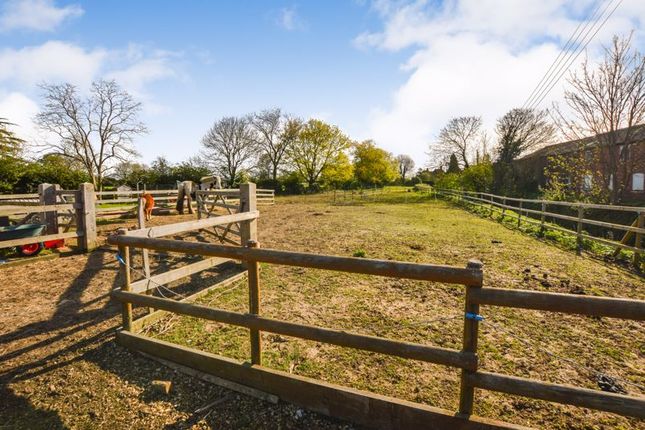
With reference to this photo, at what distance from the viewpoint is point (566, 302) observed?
199 cm

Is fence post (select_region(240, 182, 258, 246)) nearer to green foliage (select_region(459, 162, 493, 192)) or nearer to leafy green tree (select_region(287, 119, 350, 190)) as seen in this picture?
green foliage (select_region(459, 162, 493, 192))

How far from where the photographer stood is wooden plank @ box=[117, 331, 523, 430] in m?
2.27

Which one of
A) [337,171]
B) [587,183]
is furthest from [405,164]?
[587,183]

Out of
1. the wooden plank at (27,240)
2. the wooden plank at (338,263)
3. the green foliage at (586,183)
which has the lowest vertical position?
the wooden plank at (27,240)

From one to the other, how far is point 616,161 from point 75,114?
42020 mm

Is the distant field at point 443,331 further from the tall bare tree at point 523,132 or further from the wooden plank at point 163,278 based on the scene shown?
the tall bare tree at point 523,132

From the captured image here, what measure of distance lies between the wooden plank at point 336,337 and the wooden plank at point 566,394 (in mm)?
153

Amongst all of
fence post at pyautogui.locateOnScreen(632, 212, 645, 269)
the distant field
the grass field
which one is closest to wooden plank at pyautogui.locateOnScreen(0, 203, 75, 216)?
the grass field

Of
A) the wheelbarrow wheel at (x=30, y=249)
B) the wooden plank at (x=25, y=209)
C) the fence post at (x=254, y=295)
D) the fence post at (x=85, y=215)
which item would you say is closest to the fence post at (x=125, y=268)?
the fence post at (x=254, y=295)

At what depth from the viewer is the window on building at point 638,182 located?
24.6m

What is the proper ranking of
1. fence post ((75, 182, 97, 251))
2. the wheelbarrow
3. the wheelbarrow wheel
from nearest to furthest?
the wheelbarrow < the wheelbarrow wheel < fence post ((75, 182, 97, 251))

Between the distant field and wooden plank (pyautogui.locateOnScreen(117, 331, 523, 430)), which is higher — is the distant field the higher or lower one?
the lower one

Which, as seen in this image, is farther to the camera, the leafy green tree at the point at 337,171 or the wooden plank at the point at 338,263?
the leafy green tree at the point at 337,171

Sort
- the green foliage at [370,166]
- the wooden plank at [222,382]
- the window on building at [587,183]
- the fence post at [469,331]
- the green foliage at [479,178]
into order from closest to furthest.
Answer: the fence post at [469,331]
the wooden plank at [222,382]
the window on building at [587,183]
the green foliage at [479,178]
the green foliage at [370,166]
